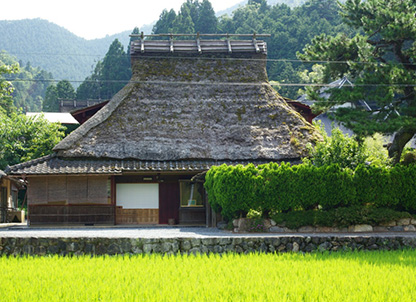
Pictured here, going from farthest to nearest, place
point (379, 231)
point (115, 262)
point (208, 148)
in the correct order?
point (208, 148)
point (379, 231)
point (115, 262)

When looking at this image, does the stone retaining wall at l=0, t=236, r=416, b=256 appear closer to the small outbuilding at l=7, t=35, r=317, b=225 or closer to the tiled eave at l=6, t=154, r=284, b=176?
the small outbuilding at l=7, t=35, r=317, b=225

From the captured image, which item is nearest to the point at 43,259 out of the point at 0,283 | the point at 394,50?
the point at 0,283

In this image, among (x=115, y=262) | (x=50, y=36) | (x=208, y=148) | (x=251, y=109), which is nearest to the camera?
(x=115, y=262)

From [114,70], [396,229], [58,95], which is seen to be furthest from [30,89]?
[396,229]

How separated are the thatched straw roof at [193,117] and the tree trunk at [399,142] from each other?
12.1 feet

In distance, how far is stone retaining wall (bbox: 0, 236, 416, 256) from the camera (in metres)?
12.8

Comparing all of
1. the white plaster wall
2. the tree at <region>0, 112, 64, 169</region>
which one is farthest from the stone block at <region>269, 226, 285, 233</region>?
the tree at <region>0, 112, 64, 169</region>

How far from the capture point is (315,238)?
13.2 metres

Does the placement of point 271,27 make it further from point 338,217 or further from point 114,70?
point 338,217

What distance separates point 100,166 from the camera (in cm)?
2147

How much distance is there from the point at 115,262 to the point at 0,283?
8.26 ft

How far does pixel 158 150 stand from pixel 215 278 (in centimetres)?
1340

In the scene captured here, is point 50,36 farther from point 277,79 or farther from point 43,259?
point 43,259

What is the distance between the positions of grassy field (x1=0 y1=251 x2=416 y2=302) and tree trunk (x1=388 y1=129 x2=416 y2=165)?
8830 mm
